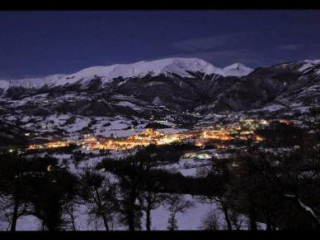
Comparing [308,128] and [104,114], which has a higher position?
[104,114]

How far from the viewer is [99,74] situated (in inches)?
7672

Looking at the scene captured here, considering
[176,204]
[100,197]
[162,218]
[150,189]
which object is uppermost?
[150,189]

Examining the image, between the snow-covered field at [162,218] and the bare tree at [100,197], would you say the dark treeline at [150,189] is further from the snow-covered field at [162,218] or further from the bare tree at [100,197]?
the snow-covered field at [162,218]

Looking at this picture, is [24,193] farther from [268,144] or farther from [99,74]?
[99,74]

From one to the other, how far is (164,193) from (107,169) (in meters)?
2.94

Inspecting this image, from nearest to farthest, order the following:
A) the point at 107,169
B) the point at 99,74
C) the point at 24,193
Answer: the point at 24,193
the point at 107,169
the point at 99,74

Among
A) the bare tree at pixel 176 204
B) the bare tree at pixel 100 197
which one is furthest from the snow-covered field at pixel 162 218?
the bare tree at pixel 100 197

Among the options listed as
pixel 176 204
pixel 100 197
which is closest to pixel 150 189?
pixel 176 204

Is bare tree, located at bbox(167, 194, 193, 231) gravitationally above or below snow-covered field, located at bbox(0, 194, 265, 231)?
above

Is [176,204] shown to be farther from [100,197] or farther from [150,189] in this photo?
[100,197]

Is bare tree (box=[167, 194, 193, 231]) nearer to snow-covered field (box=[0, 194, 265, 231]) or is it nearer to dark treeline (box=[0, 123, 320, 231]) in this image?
dark treeline (box=[0, 123, 320, 231])

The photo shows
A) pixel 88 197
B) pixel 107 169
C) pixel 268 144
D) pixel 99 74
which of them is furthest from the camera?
pixel 99 74

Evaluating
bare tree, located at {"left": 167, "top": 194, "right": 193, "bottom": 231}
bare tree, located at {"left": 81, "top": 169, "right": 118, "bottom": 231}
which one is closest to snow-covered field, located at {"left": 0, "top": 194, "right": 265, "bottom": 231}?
bare tree, located at {"left": 167, "top": 194, "right": 193, "bottom": 231}
